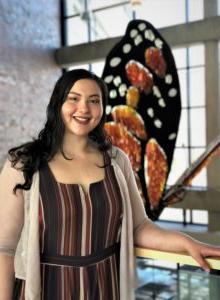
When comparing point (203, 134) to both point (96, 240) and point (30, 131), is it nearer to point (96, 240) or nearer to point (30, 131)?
point (30, 131)

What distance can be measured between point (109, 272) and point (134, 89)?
3.30 m

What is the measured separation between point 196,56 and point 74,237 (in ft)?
22.9

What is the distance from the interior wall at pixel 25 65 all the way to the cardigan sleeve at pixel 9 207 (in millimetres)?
6464

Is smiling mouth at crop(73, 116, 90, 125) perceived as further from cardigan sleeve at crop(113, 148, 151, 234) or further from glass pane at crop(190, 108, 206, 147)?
glass pane at crop(190, 108, 206, 147)

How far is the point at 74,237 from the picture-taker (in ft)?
3.54

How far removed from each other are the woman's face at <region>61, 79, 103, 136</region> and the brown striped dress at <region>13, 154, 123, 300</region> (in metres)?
0.14

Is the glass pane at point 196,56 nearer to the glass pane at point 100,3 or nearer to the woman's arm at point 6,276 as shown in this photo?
the glass pane at point 100,3

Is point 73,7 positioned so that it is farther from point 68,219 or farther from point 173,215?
point 68,219

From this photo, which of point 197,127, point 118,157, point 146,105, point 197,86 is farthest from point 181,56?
point 118,157

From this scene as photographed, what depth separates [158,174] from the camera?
→ 4.30m

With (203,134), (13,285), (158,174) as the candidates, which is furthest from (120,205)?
(203,134)

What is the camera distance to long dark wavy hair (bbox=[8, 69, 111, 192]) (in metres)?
1.09

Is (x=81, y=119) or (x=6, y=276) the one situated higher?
(x=81, y=119)

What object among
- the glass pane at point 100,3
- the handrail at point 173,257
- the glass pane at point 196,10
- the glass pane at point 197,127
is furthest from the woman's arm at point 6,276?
the glass pane at point 100,3
